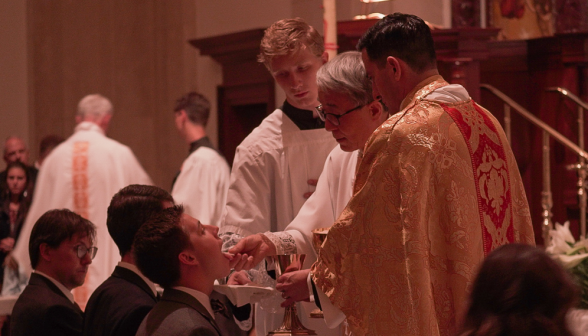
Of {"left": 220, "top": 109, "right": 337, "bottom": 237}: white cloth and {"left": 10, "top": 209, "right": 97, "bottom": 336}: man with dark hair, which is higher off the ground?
{"left": 220, "top": 109, "right": 337, "bottom": 237}: white cloth

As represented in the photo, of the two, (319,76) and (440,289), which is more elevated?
(319,76)

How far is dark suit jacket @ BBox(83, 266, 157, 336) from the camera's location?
2975mm

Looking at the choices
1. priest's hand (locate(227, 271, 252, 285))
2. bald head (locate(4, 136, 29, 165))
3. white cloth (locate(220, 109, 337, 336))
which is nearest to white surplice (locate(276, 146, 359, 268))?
priest's hand (locate(227, 271, 252, 285))

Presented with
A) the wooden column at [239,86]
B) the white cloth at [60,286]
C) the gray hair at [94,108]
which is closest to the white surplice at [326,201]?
the white cloth at [60,286]

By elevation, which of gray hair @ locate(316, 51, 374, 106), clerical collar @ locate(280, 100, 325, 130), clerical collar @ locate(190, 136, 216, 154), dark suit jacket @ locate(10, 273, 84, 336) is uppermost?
gray hair @ locate(316, 51, 374, 106)

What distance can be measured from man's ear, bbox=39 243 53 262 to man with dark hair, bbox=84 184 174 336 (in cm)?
50

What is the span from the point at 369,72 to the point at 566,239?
148cm

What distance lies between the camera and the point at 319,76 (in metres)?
3.04

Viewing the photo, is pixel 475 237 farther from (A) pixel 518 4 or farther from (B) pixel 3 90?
(B) pixel 3 90

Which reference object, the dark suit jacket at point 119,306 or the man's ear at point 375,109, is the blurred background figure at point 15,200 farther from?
the man's ear at point 375,109

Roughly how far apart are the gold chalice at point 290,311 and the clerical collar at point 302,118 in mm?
1004

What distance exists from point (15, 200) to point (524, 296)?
22.2 ft

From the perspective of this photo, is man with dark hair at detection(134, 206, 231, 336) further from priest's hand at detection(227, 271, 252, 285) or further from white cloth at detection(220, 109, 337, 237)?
white cloth at detection(220, 109, 337, 237)

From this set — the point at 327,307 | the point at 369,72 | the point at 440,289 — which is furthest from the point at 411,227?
the point at 369,72
